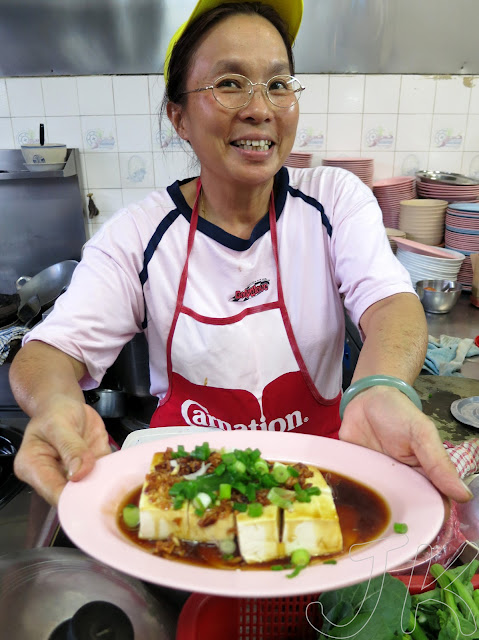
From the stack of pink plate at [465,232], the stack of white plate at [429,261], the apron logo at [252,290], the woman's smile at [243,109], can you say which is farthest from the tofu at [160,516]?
the stack of pink plate at [465,232]

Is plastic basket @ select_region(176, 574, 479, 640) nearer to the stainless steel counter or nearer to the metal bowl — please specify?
the stainless steel counter

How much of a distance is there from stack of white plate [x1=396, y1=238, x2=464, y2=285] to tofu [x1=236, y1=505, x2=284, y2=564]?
2.78 m

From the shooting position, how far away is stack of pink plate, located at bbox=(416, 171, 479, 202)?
3.81 metres

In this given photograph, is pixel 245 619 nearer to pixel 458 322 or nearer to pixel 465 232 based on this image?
pixel 458 322

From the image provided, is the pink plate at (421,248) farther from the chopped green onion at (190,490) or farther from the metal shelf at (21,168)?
the chopped green onion at (190,490)

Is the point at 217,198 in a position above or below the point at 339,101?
below

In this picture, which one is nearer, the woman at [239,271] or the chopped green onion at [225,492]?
the chopped green onion at [225,492]

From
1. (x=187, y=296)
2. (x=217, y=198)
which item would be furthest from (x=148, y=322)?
(x=217, y=198)

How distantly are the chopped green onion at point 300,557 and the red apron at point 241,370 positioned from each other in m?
0.92

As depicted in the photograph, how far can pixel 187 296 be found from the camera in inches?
74.4

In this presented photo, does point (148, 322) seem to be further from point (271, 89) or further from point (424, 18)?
point (424, 18)

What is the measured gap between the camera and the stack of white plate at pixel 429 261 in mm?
3414

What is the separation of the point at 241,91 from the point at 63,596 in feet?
4.84

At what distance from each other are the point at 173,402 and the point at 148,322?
1.04 ft
